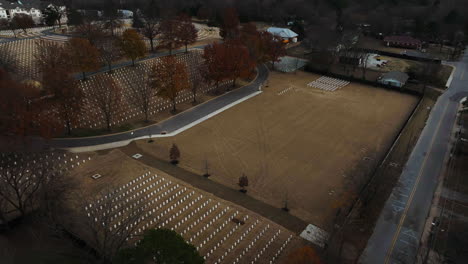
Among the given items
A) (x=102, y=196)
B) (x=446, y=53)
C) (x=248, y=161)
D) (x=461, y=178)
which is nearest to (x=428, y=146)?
(x=461, y=178)

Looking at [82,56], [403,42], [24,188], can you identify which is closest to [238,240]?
[24,188]

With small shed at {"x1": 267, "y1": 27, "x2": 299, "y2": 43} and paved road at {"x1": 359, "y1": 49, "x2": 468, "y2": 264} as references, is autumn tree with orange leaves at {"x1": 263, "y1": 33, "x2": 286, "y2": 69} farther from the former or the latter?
paved road at {"x1": 359, "y1": 49, "x2": 468, "y2": 264}

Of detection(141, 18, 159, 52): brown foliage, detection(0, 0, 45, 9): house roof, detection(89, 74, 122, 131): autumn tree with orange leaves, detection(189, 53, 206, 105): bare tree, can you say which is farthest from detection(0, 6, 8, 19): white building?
detection(89, 74, 122, 131): autumn tree with orange leaves

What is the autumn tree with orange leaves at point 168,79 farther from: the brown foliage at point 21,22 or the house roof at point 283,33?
the brown foliage at point 21,22

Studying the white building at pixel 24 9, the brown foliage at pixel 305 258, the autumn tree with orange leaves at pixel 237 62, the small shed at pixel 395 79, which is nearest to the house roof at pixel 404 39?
the small shed at pixel 395 79

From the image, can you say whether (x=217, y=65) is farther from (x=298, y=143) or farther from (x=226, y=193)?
(x=226, y=193)

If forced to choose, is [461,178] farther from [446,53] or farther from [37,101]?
[446,53]
